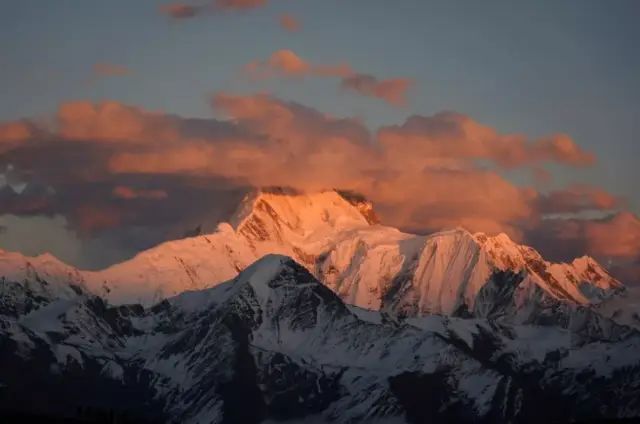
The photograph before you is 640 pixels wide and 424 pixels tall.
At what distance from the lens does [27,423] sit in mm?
185750

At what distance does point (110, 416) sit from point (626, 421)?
52.9 meters

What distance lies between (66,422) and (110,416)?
5.23 meters

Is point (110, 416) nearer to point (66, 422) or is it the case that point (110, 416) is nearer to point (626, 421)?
point (66, 422)

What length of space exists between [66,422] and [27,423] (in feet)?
35.1

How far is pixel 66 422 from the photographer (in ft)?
643

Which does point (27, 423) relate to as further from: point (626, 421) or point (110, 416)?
point (626, 421)

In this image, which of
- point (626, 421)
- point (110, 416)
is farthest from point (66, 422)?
point (626, 421)

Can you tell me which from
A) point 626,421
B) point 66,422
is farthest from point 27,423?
point 626,421

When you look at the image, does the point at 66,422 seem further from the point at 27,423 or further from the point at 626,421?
the point at 626,421

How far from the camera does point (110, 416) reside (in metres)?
199

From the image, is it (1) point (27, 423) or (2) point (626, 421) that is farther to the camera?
(2) point (626, 421)

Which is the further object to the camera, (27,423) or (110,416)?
(110,416)

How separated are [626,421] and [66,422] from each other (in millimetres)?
57013
